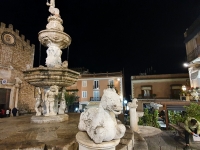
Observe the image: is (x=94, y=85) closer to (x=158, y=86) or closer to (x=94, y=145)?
(x=158, y=86)

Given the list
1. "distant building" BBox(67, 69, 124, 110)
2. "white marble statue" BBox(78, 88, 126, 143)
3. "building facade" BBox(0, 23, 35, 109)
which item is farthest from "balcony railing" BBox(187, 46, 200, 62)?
"building facade" BBox(0, 23, 35, 109)

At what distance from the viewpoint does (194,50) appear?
44.9ft

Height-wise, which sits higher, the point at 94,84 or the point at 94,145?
the point at 94,84

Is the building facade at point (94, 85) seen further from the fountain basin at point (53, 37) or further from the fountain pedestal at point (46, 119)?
the fountain pedestal at point (46, 119)

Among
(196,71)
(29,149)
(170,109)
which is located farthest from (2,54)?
(196,71)

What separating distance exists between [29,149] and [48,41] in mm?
4530

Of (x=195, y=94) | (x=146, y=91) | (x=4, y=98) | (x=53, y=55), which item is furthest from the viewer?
(x=146, y=91)

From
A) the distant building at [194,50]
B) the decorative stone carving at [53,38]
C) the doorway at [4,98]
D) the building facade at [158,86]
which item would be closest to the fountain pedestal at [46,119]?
the decorative stone carving at [53,38]

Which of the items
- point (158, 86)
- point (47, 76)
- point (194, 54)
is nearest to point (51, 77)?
point (47, 76)

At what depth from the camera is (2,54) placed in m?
16.1

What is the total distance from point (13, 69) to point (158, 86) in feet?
79.4

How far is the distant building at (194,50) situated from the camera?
1292cm

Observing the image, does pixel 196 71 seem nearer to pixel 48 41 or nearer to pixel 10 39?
pixel 48 41

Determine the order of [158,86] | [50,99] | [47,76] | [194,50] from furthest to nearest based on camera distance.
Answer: [158,86], [194,50], [50,99], [47,76]
